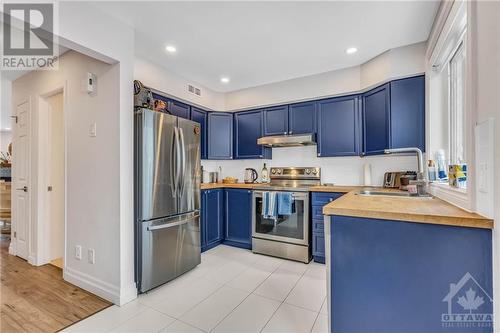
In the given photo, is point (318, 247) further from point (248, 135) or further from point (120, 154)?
point (120, 154)

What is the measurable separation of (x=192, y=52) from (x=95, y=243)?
2.28m

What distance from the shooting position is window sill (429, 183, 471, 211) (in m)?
1.29

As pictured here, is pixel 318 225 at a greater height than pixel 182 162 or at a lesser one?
lesser

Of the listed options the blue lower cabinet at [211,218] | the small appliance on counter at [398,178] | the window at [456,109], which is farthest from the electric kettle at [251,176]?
the window at [456,109]

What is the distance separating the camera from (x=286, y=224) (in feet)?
10.3

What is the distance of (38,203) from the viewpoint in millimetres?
2852

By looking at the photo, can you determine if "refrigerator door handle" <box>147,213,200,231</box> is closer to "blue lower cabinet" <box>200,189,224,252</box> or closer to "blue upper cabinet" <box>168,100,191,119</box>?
"blue lower cabinet" <box>200,189,224,252</box>

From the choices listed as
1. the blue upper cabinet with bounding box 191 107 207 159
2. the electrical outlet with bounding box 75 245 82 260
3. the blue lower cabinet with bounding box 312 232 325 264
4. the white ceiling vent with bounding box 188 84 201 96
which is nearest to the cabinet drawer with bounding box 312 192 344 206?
the blue lower cabinet with bounding box 312 232 325 264

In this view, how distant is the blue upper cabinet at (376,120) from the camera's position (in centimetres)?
269

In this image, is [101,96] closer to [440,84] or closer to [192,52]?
[192,52]

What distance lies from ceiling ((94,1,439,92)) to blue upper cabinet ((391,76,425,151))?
45 cm

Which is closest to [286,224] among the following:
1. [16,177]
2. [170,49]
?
[170,49]

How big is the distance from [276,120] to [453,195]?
8.31ft

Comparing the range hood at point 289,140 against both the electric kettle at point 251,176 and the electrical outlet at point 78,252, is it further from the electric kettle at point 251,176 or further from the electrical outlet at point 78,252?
the electrical outlet at point 78,252
